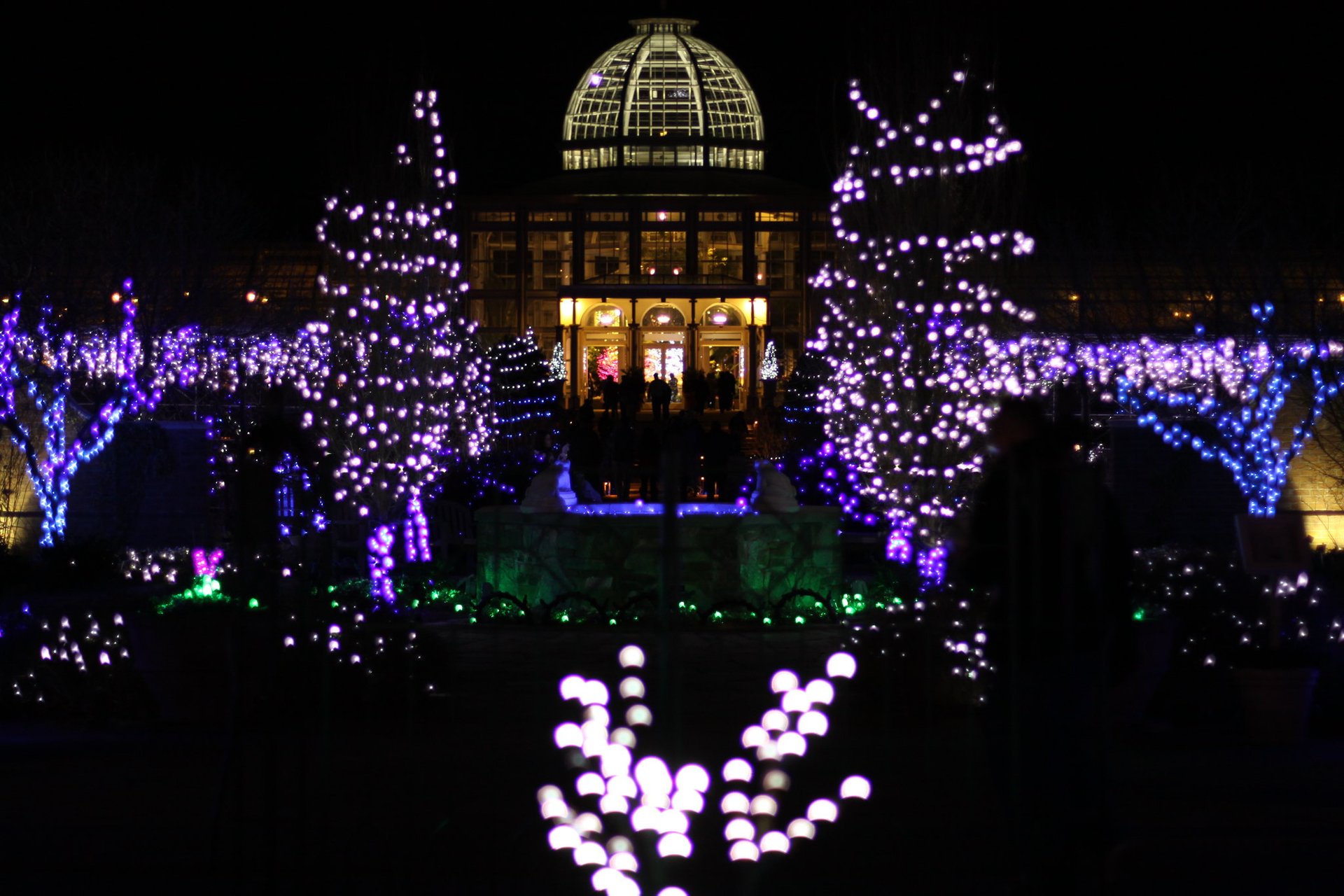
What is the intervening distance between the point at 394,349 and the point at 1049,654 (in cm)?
1639

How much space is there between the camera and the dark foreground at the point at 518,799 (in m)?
7.12

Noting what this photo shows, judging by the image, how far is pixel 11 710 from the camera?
39.2 ft

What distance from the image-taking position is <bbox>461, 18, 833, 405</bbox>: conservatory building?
56.2m

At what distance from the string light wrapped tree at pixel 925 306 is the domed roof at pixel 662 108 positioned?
39.0m

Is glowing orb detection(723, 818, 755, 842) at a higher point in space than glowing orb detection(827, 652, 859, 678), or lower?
lower

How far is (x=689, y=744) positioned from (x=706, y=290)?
142 ft

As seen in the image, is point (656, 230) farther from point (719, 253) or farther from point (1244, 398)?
point (1244, 398)

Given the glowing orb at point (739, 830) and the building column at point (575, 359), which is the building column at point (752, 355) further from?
the glowing orb at point (739, 830)

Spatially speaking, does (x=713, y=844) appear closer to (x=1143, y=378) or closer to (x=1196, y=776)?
(x=1196, y=776)

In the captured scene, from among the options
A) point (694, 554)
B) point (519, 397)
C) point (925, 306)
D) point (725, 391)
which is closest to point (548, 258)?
point (725, 391)

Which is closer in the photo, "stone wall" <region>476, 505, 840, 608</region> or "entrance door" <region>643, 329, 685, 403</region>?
"stone wall" <region>476, 505, 840, 608</region>

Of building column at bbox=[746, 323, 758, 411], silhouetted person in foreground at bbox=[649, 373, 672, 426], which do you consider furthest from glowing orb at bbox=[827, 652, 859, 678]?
building column at bbox=[746, 323, 758, 411]

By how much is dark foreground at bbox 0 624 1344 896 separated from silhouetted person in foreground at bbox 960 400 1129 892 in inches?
6.7

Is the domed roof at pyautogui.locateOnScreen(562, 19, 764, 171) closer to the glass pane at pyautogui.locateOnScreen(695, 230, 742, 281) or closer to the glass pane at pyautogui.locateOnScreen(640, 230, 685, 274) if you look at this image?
the glass pane at pyautogui.locateOnScreen(695, 230, 742, 281)
